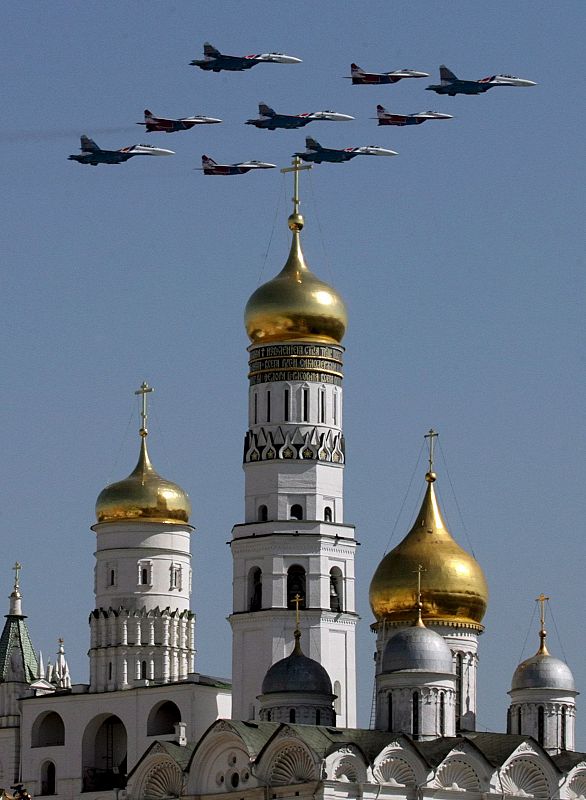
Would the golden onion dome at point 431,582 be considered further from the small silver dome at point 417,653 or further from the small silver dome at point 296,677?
the small silver dome at point 296,677

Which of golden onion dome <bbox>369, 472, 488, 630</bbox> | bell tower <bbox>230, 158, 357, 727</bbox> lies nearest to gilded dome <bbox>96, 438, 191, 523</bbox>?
bell tower <bbox>230, 158, 357, 727</bbox>

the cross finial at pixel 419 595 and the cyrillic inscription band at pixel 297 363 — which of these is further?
the cyrillic inscription band at pixel 297 363

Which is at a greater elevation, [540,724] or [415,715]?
[540,724]

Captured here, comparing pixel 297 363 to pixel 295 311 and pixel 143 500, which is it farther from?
pixel 143 500

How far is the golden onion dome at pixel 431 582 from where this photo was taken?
267ft

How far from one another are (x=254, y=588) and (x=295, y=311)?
7576 millimetres

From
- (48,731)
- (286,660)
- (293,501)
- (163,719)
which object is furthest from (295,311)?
(48,731)

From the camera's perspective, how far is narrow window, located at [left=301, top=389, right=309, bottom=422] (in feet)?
268

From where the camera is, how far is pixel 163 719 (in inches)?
3317

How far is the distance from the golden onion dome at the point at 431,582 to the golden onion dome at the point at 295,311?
6022 millimetres

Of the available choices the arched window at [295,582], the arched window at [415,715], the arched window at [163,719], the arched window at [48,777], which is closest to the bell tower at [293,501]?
the arched window at [295,582]

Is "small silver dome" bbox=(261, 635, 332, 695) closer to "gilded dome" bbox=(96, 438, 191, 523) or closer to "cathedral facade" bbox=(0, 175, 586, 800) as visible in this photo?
"cathedral facade" bbox=(0, 175, 586, 800)

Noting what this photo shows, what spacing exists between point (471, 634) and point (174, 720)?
8.69 m

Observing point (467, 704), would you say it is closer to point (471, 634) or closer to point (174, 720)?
point (471, 634)
